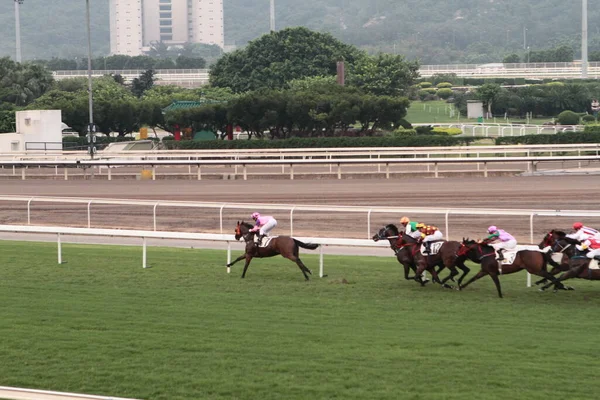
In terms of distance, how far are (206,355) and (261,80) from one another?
5204 centimetres

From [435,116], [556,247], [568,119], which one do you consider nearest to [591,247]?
[556,247]

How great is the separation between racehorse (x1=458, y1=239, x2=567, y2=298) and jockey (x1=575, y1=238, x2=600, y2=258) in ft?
1.46

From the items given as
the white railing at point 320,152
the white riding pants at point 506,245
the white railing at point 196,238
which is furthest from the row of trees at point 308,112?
the white riding pants at point 506,245

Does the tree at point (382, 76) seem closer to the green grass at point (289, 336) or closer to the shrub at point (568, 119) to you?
the shrub at point (568, 119)

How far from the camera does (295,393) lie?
7863 mm

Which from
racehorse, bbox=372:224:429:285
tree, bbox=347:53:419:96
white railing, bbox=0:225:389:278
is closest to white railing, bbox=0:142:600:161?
white railing, bbox=0:225:389:278

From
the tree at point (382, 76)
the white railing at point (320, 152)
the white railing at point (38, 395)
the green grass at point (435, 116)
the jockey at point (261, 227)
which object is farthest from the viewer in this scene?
the green grass at point (435, 116)

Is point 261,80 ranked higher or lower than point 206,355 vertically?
higher

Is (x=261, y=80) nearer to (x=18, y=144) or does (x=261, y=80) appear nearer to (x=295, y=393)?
(x=18, y=144)

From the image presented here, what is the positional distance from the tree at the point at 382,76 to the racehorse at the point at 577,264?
43903 mm

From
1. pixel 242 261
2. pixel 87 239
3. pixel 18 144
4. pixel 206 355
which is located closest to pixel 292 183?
pixel 87 239

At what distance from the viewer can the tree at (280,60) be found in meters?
60.5

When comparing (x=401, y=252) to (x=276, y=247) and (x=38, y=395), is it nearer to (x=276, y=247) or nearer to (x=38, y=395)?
(x=276, y=247)

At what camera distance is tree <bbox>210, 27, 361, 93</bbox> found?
60.5 m
